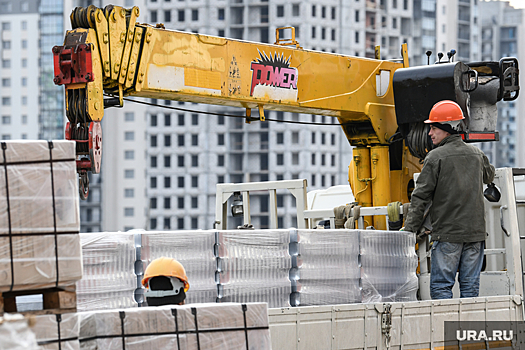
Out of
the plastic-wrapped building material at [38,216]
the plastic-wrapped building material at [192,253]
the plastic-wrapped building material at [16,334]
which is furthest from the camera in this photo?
the plastic-wrapped building material at [192,253]

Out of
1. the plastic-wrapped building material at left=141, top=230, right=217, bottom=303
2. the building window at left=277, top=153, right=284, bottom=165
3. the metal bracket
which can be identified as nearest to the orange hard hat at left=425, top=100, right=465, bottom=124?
the metal bracket

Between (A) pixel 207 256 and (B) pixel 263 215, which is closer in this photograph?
(A) pixel 207 256

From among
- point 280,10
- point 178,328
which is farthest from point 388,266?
point 280,10

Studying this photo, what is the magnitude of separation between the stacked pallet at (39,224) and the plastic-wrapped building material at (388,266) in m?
2.80

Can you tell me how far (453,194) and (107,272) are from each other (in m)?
2.81

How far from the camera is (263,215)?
72.3m

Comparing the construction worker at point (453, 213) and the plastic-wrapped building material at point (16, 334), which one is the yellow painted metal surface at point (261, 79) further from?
the plastic-wrapped building material at point (16, 334)

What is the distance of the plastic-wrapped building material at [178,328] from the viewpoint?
153 inches

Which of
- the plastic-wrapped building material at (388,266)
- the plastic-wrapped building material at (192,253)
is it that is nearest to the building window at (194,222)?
the plastic-wrapped building material at (388,266)

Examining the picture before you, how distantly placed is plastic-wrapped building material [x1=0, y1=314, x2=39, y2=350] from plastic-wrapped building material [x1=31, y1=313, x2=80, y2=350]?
0.38 feet

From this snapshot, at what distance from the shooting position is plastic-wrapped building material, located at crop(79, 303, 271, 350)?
3877mm

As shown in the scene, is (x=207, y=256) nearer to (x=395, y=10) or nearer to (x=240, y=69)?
(x=240, y=69)

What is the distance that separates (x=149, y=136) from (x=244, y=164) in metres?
9.66

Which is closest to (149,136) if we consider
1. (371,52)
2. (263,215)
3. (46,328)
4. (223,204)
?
(263,215)
